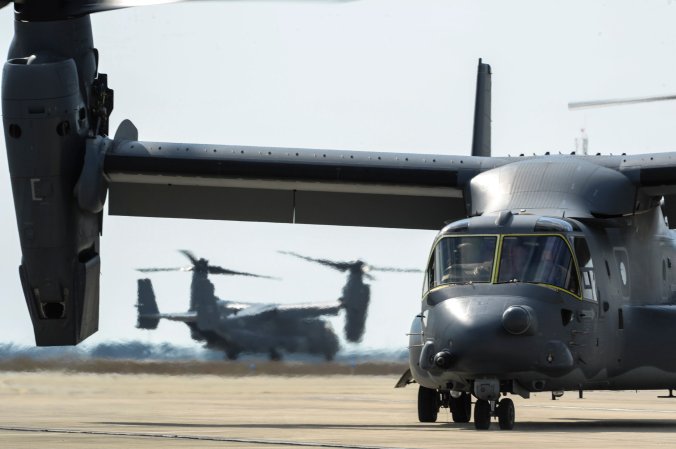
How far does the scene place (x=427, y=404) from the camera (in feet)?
58.6

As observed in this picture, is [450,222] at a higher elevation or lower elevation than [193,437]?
higher

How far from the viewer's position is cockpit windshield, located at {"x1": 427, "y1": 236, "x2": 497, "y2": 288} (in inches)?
623

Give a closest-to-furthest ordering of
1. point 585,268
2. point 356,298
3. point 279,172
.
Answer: point 585,268 → point 279,172 → point 356,298

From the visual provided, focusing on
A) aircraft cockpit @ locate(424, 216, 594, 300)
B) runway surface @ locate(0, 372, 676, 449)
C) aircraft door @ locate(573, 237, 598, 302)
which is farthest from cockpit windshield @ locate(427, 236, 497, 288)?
runway surface @ locate(0, 372, 676, 449)

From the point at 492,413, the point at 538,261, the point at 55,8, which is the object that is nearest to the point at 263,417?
the point at 492,413

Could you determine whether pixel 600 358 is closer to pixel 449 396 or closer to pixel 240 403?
pixel 449 396

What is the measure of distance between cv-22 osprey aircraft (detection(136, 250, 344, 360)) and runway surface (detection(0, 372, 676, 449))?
2350 mm

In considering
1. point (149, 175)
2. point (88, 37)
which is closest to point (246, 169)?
point (149, 175)

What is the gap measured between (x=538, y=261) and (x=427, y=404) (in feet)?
9.64

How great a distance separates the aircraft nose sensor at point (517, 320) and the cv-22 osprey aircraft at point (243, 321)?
19199mm

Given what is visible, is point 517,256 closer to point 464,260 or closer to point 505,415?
point 464,260

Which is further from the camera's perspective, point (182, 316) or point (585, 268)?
point (182, 316)

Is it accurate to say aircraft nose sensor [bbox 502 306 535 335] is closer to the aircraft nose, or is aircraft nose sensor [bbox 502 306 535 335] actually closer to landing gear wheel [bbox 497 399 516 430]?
the aircraft nose

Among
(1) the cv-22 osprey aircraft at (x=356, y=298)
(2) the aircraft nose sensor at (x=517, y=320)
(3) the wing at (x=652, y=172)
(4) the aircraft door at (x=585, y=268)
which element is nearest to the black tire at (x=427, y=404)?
(4) the aircraft door at (x=585, y=268)
